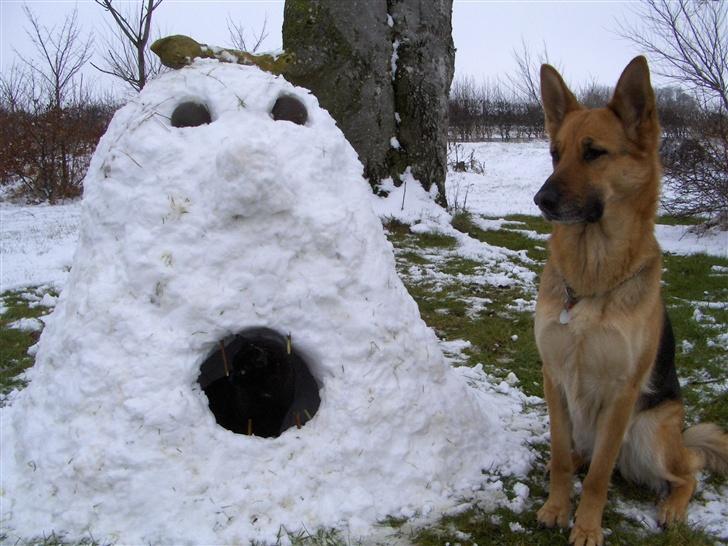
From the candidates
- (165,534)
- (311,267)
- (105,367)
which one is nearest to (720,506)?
(311,267)

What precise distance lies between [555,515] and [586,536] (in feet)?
0.54

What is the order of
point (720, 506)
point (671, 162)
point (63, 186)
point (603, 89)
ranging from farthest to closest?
point (603, 89), point (63, 186), point (671, 162), point (720, 506)

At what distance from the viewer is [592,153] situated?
250cm

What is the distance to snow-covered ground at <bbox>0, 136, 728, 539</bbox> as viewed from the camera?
2959 millimetres

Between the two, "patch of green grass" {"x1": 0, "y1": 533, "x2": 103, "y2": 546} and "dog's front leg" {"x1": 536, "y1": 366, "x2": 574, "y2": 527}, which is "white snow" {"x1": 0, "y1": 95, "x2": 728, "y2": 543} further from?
"dog's front leg" {"x1": 536, "y1": 366, "x2": 574, "y2": 527}

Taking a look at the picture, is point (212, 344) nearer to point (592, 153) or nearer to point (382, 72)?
point (592, 153)

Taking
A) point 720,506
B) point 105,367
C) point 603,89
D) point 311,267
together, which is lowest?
point 720,506

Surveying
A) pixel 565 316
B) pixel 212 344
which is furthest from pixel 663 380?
pixel 212 344

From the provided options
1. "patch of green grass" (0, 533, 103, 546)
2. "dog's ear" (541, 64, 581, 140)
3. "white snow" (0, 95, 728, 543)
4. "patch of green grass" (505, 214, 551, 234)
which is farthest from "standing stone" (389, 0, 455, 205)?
"patch of green grass" (0, 533, 103, 546)

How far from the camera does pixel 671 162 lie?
10297mm

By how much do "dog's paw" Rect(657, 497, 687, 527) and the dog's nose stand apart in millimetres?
1509

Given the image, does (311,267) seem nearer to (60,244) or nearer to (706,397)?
(706,397)

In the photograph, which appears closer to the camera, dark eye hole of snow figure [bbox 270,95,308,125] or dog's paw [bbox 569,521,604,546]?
dog's paw [bbox 569,521,604,546]

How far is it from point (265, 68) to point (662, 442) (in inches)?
115
